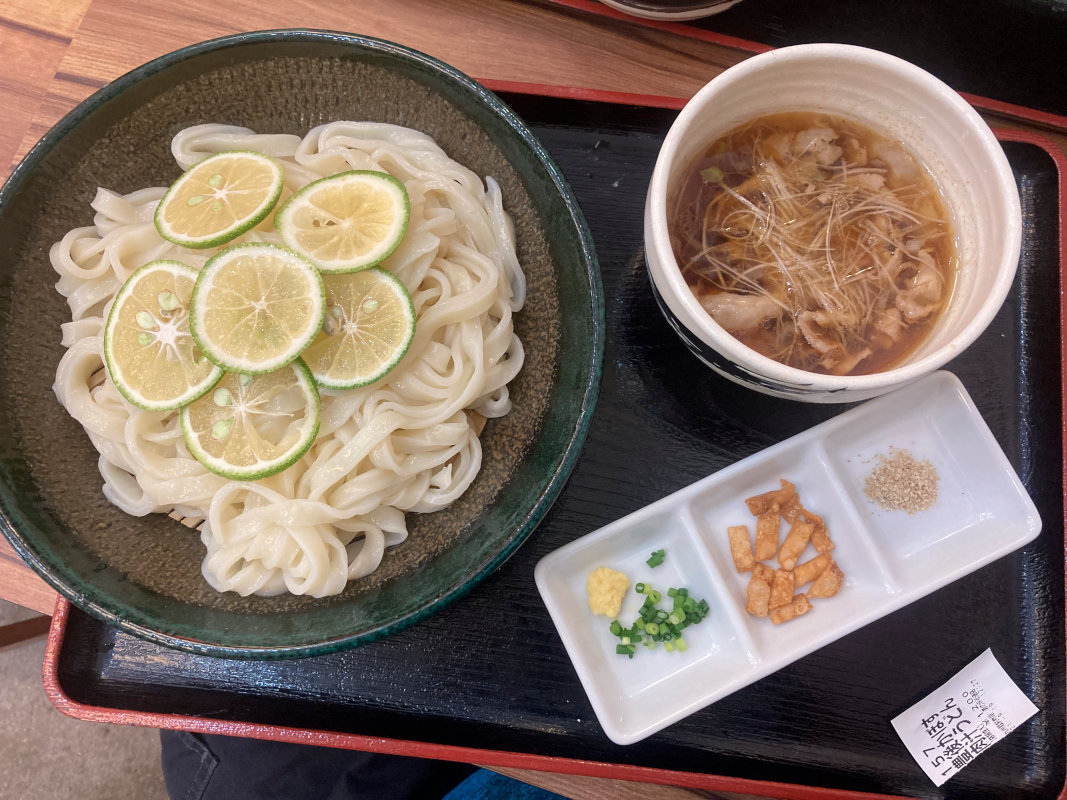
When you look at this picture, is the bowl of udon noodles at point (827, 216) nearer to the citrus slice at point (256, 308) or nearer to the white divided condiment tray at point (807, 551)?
the white divided condiment tray at point (807, 551)

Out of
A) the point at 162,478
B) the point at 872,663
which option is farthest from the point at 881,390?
the point at 162,478

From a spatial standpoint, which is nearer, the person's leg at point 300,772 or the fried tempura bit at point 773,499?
the fried tempura bit at point 773,499

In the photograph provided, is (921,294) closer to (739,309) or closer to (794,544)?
(739,309)

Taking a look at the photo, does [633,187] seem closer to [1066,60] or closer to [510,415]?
[510,415]

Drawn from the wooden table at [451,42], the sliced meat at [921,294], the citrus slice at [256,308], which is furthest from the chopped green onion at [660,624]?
the wooden table at [451,42]

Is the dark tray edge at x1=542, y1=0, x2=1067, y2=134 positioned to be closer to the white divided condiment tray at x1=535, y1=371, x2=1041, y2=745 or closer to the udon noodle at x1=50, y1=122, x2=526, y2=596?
the udon noodle at x1=50, y1=122, x2=526, y2=596

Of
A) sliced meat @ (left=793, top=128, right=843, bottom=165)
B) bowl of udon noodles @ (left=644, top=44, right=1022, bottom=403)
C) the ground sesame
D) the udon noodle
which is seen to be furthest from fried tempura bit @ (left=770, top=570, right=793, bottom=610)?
sliced meat @ (left=793, top=128, right=843, bottom=165)
